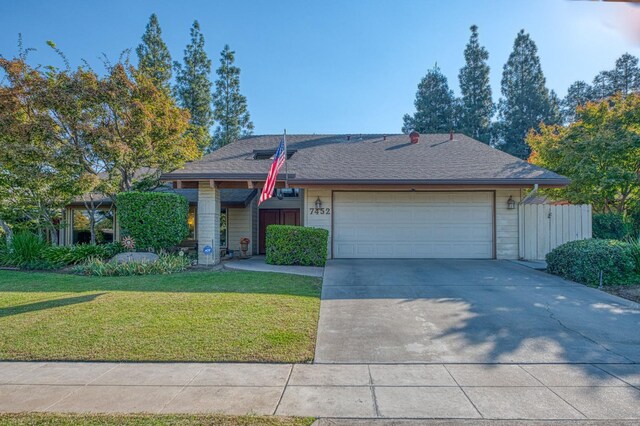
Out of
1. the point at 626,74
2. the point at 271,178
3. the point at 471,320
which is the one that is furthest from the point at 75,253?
the point at 626,74

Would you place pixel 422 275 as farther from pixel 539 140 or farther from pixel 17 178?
pixel 17 178

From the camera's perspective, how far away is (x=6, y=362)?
165 inches

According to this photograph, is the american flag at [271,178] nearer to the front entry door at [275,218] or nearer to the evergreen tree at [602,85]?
the front entry door at [275,218]

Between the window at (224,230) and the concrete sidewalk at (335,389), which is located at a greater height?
the window at (224,230)

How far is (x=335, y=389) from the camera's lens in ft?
11.5

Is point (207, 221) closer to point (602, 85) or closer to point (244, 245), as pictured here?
point (244, 245)

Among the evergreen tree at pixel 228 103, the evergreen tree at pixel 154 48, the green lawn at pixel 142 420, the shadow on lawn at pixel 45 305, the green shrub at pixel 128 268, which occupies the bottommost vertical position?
the green lawn at pixel 142 420

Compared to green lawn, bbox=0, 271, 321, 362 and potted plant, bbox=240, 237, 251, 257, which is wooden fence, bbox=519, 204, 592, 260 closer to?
green lawn, bbox=0, 271, 321, 362

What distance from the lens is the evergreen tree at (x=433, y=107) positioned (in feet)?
103

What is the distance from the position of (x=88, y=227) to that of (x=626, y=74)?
43051mm

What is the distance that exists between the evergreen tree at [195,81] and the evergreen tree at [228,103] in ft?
3.20

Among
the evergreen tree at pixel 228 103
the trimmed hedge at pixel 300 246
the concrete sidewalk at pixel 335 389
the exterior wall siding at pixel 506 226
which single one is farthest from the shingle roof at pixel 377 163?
the evergreen tree at pixel 228 103

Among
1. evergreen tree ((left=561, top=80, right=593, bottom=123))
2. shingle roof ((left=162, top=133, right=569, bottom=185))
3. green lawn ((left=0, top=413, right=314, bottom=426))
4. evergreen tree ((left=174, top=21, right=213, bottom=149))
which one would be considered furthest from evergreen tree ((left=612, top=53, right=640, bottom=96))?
green lawn ((left=0, top=413, right=314, bottom=426))

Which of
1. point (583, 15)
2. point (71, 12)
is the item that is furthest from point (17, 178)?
point (583, 15)
